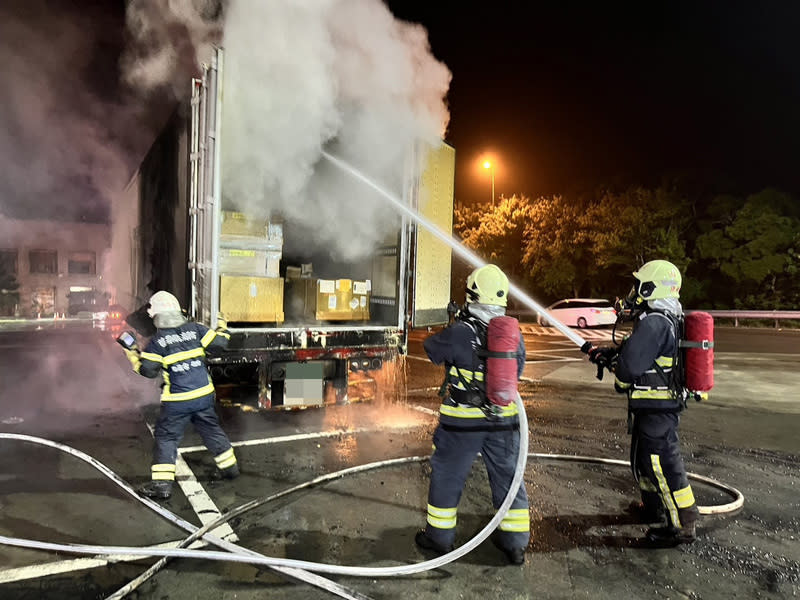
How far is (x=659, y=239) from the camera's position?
25.7 meters

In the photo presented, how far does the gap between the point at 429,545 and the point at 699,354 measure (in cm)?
209

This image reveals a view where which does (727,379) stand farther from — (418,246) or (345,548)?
(345,548)

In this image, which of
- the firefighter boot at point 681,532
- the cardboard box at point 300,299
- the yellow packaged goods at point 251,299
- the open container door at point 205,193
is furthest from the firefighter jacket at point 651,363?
the cardboard box at point 300,299

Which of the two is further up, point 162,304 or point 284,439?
point 162,304

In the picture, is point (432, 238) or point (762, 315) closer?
point (432, 238)

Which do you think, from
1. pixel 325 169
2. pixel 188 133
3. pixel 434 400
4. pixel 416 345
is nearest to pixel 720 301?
pixel 416 345

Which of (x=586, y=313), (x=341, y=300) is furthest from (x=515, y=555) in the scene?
(x=586, y=313)

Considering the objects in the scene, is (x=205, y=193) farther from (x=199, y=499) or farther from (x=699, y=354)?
(x=699, y=354)

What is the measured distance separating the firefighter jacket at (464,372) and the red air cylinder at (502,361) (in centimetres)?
11

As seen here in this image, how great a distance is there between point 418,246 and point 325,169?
63.8 inches

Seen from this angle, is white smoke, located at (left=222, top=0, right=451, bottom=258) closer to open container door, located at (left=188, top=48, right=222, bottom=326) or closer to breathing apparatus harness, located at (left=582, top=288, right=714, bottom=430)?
open container door, located at (left=188, top=48, right=222, bottom=326)

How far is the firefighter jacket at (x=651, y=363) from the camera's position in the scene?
11.4ft

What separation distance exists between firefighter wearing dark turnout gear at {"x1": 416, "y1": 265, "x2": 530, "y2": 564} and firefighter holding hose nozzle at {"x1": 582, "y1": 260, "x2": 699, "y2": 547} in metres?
0.87

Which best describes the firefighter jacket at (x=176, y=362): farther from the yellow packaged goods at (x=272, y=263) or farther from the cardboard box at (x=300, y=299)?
the cardboard box at (x=300, y=299)
